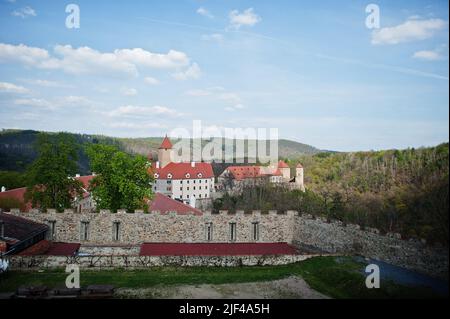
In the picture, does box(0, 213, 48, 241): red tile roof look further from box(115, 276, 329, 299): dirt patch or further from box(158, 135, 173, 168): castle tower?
box(158, 135, 173, 168): castle tower

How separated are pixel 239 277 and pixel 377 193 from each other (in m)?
36.8

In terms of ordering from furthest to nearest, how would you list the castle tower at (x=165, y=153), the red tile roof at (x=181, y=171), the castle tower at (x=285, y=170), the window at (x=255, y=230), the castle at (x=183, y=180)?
the castle tower at (x=285, y=170) < the castle tower at (x=165, y=153) < the red tile roof at (x=181, y=171) < the castle at (x=183, y=180) < the window at (x=255, y=230)

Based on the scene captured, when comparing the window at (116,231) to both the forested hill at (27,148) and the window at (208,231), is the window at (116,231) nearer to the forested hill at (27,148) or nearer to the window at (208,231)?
the window at (208,231)

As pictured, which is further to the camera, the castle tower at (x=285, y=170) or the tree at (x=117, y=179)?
the castle tower at (x=285, y=170)

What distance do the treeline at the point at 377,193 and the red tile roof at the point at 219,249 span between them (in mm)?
6014

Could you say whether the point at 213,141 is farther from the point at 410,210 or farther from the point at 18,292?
the point at 18,292

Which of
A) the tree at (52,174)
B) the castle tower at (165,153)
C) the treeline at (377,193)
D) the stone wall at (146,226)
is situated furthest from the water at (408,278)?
the castle tower at (165,153)

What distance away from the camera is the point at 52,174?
1072 inches

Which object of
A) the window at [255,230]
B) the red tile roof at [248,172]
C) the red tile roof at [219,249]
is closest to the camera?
the red tile roof at [219,249]

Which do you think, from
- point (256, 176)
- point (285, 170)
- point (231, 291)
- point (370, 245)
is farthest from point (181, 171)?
point (231, 291)

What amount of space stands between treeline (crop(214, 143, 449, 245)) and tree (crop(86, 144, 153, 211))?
14.3 metres

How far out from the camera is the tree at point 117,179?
90.2 ft

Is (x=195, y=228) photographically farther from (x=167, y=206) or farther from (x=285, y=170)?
(x=285, y=170)

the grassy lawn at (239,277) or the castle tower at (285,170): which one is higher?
the castle tower at (285,170)
